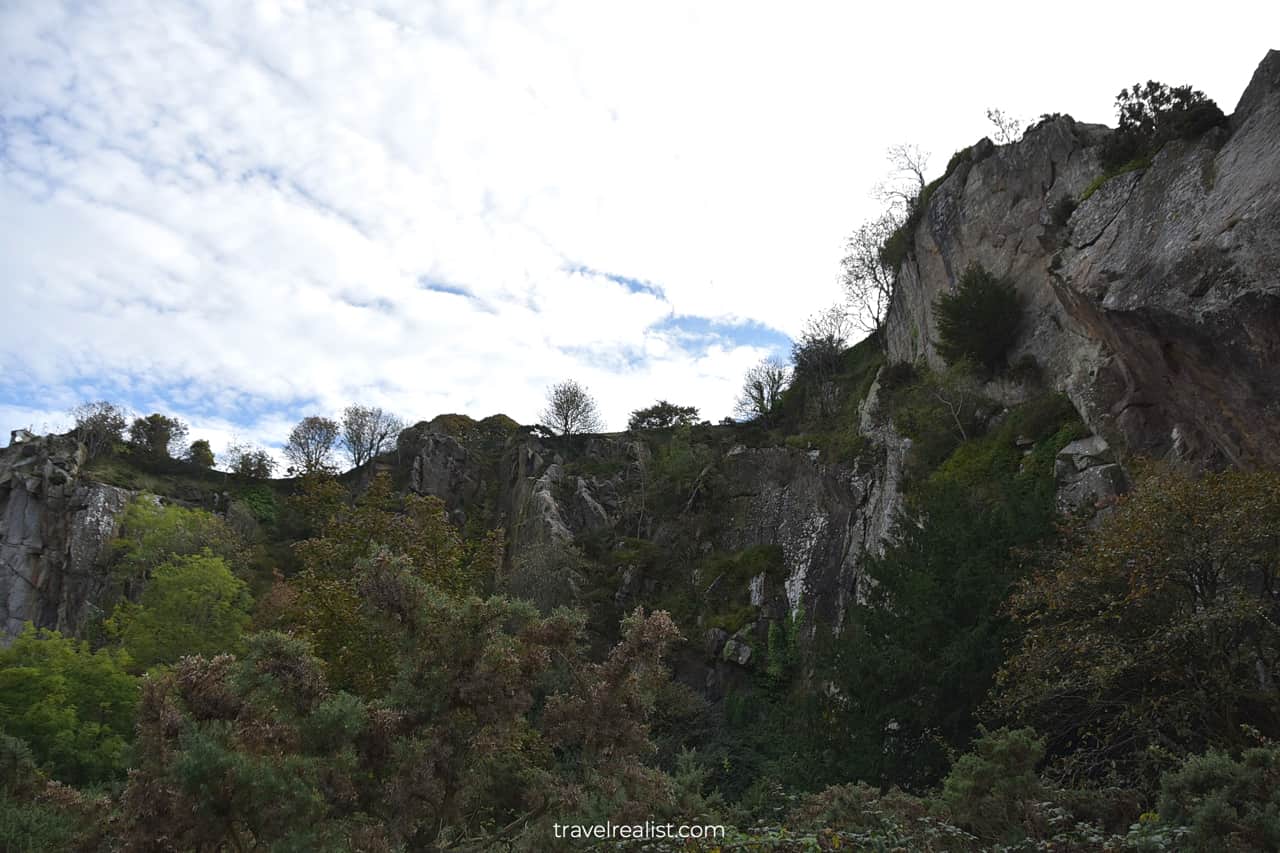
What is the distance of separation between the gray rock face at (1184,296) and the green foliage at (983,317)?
1800 mm

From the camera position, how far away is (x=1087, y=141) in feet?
72.4

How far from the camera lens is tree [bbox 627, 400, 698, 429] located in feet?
158

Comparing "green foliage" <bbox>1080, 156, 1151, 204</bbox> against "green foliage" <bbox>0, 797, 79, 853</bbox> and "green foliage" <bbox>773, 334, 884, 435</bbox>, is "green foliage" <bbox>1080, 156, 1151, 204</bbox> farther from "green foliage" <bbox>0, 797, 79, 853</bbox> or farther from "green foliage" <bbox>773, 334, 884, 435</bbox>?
"green foliage" <bbox>0, 797, 79, 853</bbox>

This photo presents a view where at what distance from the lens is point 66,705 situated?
1733 centimetres

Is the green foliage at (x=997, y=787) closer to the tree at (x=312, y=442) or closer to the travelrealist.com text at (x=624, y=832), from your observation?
the travelrealist.com text at (x=624, y=832)

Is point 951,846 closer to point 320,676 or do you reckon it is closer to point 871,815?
point 871,815

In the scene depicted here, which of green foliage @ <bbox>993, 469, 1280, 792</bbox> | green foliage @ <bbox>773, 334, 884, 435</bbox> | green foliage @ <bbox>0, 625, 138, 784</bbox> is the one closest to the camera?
green foliage @ <bbox>993, 469, 1280, 792</bbox>

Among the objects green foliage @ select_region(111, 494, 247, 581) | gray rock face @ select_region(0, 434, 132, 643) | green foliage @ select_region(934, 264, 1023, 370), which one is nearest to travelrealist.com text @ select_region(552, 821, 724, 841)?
green foliage @ select_region(934, 264, 1023, 370)

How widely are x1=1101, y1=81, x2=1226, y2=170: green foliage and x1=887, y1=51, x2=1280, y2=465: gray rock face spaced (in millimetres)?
451

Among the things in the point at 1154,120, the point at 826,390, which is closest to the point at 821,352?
the point at 826,390

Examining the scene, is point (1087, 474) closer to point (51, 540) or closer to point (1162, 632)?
point (1162, 632)

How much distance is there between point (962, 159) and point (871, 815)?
86.0ft

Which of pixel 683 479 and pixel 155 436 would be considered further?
A: pixel 155 436

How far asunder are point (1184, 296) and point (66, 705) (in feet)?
82.2
